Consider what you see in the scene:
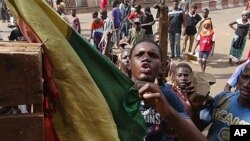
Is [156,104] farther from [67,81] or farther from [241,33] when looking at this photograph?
[241,33]

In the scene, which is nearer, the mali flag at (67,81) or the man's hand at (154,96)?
the mali flag at (67,81)

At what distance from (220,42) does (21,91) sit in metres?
14.3

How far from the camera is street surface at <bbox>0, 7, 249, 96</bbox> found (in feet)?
36.9

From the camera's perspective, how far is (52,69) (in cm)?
200

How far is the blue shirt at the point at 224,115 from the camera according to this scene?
301 cm

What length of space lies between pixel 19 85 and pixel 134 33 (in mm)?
9619

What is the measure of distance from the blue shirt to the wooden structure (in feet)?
5.15

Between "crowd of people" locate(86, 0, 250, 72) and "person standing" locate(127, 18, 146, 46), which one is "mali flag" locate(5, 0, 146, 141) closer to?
"crowd of people" locate(86, 0, 250, 72)

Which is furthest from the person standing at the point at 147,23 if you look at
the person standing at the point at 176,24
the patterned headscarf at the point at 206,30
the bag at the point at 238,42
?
the bag at the point at 238,42

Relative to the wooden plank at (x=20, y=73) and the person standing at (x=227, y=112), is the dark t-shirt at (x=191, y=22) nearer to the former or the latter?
the person standing at (x=227, y=112)

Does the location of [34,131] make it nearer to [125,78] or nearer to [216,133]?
[125,78]

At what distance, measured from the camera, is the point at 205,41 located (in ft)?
36.2

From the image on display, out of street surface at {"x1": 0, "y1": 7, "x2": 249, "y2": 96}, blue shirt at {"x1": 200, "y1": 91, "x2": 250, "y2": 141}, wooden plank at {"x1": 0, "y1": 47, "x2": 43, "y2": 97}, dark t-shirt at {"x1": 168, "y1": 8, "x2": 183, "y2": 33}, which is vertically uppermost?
wooden plank at {"x1": 0, "y1": 47, "x2": 43, "y2": 97}

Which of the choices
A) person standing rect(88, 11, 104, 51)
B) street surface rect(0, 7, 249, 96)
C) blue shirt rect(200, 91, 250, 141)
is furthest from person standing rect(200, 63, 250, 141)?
person standing rect(88, 11, 104, 51)
